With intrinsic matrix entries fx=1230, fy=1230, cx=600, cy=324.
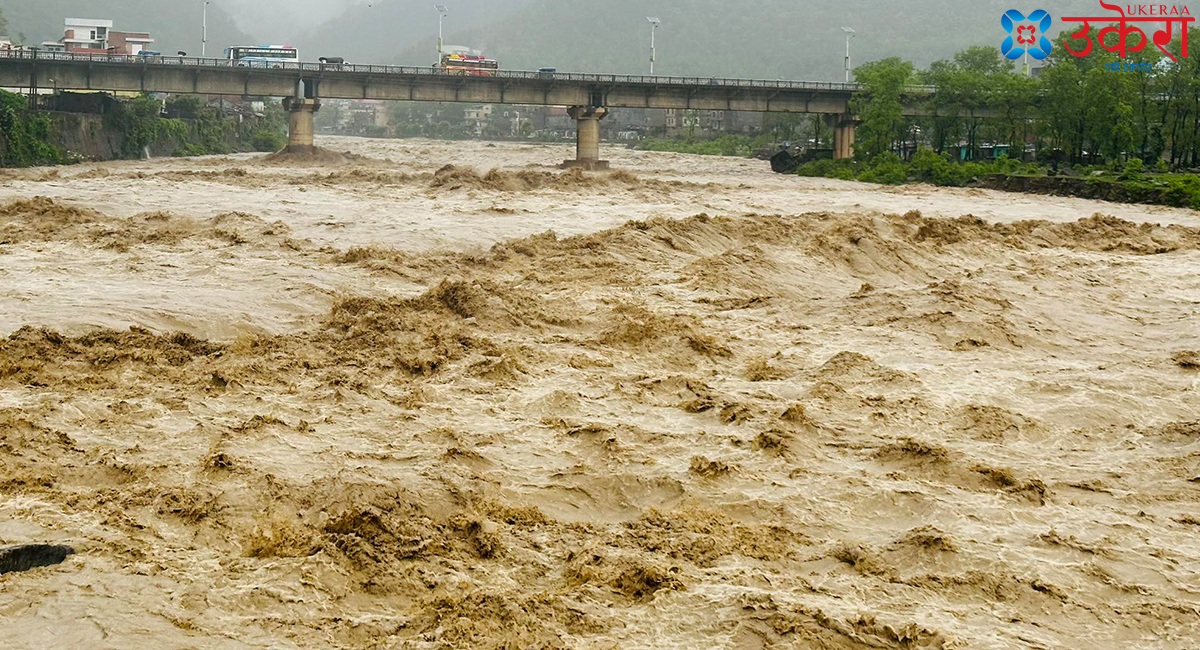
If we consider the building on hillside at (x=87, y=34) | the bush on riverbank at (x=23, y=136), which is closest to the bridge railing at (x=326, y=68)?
the bush on riverbank at (x=23, y=136)

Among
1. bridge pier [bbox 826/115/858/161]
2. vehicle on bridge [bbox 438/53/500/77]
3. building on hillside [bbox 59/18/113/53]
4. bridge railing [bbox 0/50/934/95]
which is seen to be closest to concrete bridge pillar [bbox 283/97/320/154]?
bridge railing [bbox 0/50/934/95]

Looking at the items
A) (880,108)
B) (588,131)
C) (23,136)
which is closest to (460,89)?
(588,131)

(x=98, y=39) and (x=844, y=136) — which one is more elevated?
(x=98, y=39)

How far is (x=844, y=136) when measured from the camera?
73.0 metres

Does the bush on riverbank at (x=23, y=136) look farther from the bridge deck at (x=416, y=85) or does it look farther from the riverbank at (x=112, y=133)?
the bridge deck at (x=416, y=85)

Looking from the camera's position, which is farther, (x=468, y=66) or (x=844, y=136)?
(x=468, y=66)

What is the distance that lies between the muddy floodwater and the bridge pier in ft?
159

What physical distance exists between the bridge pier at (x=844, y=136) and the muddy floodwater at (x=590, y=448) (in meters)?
48.6

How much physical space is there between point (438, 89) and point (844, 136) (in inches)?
946

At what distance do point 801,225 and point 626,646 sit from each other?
22.4 metres

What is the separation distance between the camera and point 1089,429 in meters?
12.7

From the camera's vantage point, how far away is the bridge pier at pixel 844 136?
72250 millimetres

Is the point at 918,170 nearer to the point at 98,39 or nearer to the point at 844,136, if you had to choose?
the point at 844,136

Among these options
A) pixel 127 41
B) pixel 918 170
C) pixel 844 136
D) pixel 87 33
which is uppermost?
pixel 87 33
